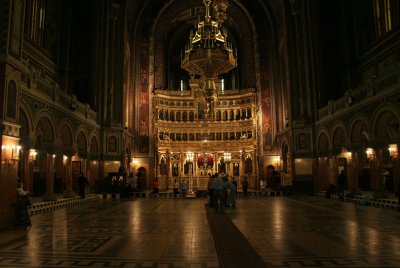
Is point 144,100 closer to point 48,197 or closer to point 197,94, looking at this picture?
point 197,94

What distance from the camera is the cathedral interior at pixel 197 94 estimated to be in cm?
1441

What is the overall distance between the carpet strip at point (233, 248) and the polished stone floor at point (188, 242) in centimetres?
13

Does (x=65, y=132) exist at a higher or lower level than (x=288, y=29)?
lower

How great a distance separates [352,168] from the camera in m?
17.3

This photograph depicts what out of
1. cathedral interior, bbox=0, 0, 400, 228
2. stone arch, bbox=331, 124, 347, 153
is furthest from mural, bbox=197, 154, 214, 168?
stone arch, bbox=331, 124, 347, 153

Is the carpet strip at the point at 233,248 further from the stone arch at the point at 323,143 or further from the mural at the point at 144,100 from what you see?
the mural at the point at 144,100

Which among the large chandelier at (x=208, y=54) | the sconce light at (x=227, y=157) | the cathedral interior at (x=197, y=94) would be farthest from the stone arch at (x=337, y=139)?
the sconce light at (x=227, y=157)

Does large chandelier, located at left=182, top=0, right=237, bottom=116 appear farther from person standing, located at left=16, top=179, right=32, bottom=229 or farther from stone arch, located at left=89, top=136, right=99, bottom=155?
person standing, located at left=16, top=179, right=32, bottom=229

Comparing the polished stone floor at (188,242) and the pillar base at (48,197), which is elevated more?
the pillar base at (48,197)

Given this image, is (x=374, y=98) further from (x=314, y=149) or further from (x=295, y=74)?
(x=295, y=74)

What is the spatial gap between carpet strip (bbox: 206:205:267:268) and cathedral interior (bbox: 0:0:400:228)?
5542mm

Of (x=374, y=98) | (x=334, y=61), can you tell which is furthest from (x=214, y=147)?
(x=374, y=98)

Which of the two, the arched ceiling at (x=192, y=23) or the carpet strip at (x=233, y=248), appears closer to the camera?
the carpet strip at (x=233, y=248)

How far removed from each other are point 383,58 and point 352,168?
6.36 metres
